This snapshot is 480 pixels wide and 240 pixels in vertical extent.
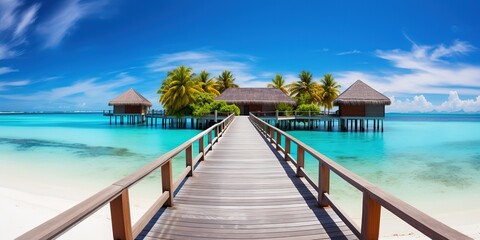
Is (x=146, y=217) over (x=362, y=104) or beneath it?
beneath

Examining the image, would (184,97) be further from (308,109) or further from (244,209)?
(244,209)

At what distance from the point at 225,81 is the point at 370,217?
49.4 meters

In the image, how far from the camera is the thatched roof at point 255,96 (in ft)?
124

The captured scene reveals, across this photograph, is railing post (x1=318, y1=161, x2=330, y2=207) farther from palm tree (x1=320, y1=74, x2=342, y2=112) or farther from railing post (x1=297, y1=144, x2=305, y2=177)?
palm tree (x1=320, y1=74, x2=342, y2=112)

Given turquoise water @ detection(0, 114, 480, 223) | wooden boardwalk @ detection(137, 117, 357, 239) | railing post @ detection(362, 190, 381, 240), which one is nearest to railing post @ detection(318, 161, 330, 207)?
wooden boardwalk @ detection(137, 117, 357, 239)

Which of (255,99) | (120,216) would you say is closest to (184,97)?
(255,99)

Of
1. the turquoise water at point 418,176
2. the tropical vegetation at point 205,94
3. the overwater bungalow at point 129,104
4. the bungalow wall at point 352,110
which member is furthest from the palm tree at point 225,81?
the turquoise water at point 418,176

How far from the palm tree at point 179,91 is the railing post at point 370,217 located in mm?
34031

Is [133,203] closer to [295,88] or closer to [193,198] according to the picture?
[193,198]

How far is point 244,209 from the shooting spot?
3.67 m

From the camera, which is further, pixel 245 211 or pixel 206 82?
pixel 206 82

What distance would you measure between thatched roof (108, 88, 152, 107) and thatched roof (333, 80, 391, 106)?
→ 30.0 meters

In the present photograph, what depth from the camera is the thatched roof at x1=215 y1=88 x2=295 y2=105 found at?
124ft

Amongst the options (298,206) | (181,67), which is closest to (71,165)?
(298,206)
